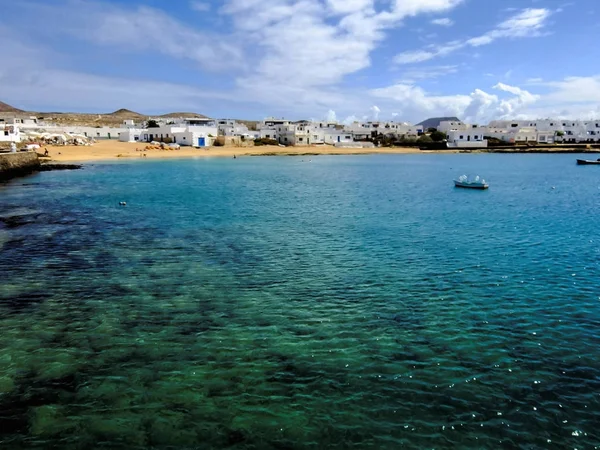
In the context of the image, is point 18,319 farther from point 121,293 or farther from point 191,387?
point 191,387

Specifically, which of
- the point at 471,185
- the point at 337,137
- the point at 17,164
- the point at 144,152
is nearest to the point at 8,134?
the point at 17,164

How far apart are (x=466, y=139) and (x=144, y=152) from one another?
123863 millimetres

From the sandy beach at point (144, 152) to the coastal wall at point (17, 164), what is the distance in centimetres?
2060

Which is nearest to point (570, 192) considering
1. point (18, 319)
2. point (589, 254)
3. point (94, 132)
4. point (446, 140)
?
point (589, 254)

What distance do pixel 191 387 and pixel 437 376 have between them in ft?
19.5

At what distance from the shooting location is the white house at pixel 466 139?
6816 inches

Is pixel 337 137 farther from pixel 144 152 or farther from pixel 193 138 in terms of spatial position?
pixel 144 152

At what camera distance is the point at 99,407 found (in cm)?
964

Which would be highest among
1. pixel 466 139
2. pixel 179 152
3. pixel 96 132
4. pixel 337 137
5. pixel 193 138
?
pixel 337 137

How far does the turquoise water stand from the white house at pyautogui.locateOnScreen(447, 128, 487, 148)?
153m

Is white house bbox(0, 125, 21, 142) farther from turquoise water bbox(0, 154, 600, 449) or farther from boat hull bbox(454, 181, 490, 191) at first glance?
boat hull bbox(454, 181, 490, 191)

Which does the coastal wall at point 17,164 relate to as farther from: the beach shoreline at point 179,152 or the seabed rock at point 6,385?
the seabed rock at point 6,385

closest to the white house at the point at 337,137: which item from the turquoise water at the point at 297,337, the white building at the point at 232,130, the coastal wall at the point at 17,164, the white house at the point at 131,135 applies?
the white building at the point at 232,130

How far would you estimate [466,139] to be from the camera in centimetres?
17612
